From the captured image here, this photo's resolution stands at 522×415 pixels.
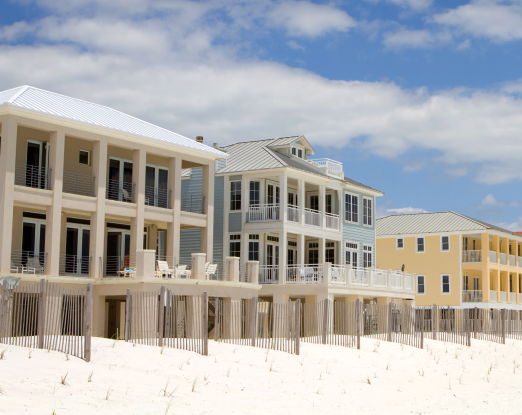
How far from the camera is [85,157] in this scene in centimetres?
3027

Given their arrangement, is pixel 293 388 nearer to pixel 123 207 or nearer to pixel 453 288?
pixel 123 207

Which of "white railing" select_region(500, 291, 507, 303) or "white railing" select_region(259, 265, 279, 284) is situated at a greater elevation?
"white railing" select_region(259, 265, 279, 284)

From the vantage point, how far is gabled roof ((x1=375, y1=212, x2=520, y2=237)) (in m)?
53.0

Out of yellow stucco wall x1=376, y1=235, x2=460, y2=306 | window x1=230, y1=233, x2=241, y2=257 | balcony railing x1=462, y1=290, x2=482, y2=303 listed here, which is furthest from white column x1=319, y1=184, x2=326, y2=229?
balcony railing x1=462, y1=290, x2=482, y2=303

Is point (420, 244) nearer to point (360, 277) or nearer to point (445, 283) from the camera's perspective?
point (445, 283)

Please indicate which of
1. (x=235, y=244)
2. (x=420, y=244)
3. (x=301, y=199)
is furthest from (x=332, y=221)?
(x=420, y=244)

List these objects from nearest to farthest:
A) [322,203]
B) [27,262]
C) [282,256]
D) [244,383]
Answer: [244,383], [27,262], [282,256], [322,203]

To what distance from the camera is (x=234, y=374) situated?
1658 centimetres

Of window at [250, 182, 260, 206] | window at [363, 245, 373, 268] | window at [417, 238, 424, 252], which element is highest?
window at [250, 182, 260, 206]

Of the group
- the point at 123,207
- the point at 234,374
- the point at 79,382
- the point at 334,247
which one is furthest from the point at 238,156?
the point at 79,382

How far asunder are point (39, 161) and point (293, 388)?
16.7m

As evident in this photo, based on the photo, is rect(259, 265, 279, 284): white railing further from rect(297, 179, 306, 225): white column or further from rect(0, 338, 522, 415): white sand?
rect(0, 338, 522, 415): white sand

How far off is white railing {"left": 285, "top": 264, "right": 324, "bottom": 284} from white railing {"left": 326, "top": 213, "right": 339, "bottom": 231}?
14.0 ft

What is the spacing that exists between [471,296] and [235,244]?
77.9 ft
